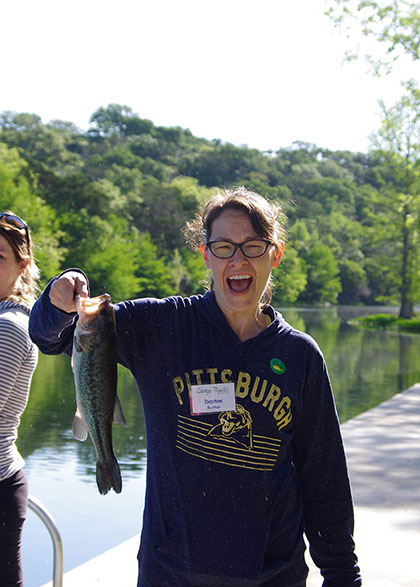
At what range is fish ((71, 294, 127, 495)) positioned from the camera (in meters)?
1.89

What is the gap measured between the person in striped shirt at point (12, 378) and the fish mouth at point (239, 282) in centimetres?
96

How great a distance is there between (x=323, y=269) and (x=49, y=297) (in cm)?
8604

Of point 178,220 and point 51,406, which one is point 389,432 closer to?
point 51,406

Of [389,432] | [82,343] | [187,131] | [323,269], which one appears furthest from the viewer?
[187,131]

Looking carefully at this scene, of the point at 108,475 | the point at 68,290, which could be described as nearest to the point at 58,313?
the point at 68,290

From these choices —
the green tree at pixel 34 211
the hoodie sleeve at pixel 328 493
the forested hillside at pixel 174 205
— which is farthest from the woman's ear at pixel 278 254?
the green tree at pixel 34 211

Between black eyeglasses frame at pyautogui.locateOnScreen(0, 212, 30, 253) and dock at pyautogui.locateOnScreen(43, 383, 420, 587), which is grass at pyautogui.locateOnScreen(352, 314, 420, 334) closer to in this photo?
dock at pyautogui.locateOnScreen(43, 383, 420, 587)

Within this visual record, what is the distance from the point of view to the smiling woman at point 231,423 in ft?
6.98

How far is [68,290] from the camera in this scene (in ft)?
6.57

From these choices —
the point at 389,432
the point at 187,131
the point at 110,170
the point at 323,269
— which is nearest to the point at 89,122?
the point at 187,131

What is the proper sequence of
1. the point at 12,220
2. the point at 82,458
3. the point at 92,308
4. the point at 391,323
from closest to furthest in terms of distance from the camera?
the point at 92,308
the point at 12,220
the point at 82,458
the point at 391,323

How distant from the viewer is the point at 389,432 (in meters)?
9.20

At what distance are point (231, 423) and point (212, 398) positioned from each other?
92mm

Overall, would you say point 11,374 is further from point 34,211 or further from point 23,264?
point 34,211
